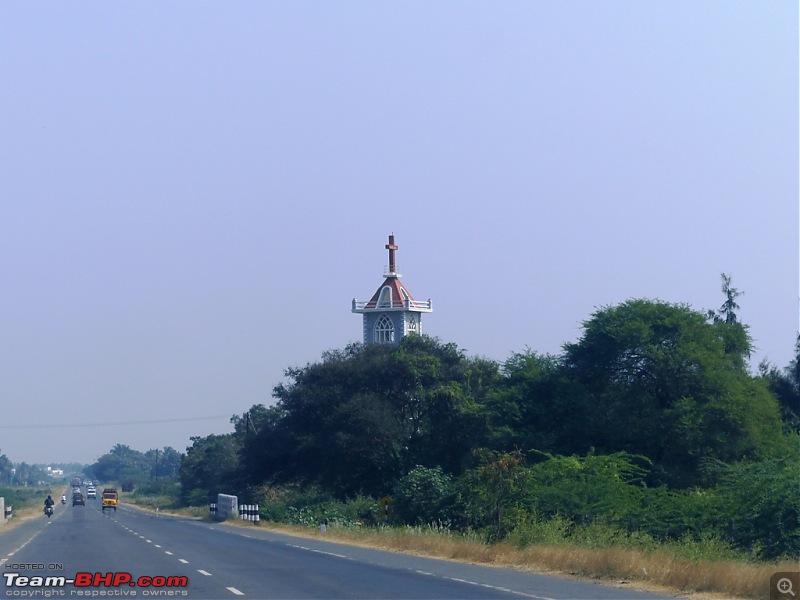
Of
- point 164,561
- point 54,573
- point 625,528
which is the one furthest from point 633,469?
point 54,573

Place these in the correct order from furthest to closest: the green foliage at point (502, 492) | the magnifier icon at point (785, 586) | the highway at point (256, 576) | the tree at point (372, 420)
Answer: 1. the tree at point (372, 420)
2. the green foliage at point (502, 492)
3. the highway at point (256, 576)
4. the magnifier icon at point (785, 586)

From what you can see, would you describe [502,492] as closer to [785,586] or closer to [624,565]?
[624,565]

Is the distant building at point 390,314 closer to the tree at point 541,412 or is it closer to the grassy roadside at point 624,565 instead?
the tree at point 541,412

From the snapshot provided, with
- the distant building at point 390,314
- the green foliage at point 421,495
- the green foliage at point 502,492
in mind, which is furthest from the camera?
the distant building at point 390,314

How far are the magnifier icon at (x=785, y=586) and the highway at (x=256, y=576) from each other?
81.3 inches

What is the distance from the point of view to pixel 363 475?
66.7m

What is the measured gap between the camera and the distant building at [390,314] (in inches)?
3942

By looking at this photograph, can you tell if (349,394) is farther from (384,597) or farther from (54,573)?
(384,597)

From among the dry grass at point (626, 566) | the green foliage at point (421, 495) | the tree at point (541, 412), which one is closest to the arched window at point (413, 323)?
the tree at point (541, 412)

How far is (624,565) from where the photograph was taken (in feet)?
75.6

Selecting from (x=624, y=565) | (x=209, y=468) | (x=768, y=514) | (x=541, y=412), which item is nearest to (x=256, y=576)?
(x=624, y=565)

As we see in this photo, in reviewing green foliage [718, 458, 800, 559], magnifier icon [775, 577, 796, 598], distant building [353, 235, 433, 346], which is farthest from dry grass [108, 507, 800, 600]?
distant building [353, 235, 433, 346]

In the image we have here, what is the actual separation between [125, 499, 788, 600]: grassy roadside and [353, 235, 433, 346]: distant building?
65024 millimetres

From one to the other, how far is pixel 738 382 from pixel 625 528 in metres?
20.5
